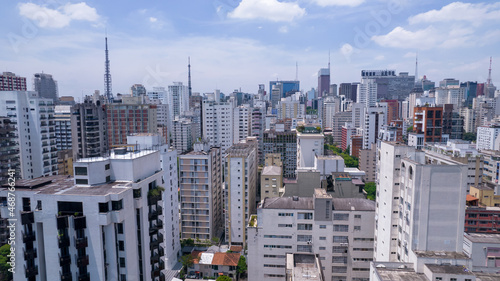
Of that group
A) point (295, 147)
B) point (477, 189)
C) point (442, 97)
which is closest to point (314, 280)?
point (477, 189)

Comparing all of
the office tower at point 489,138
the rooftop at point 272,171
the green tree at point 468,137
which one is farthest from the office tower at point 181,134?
the green tree at point 468,137

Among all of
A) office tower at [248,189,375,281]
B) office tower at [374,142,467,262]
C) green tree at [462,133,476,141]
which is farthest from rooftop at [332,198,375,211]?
green tree at [462,133,476,141]

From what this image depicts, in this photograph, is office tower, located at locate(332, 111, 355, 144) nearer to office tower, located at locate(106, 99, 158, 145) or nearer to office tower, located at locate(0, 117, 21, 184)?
office tower, located at locate(106, 99, 158, 145)

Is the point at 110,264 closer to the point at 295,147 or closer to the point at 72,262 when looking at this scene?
the point at 72,262

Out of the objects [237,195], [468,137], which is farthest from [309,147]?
[468,137]

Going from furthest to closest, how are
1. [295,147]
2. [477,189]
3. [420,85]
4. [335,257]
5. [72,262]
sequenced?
1. [420,85]
2. [295,147]
3. [477,189]
4. [335,257]
5. [72,262]

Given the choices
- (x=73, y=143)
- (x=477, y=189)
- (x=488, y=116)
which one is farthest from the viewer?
(x=488, y=116)

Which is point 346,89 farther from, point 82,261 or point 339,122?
point 82,261
